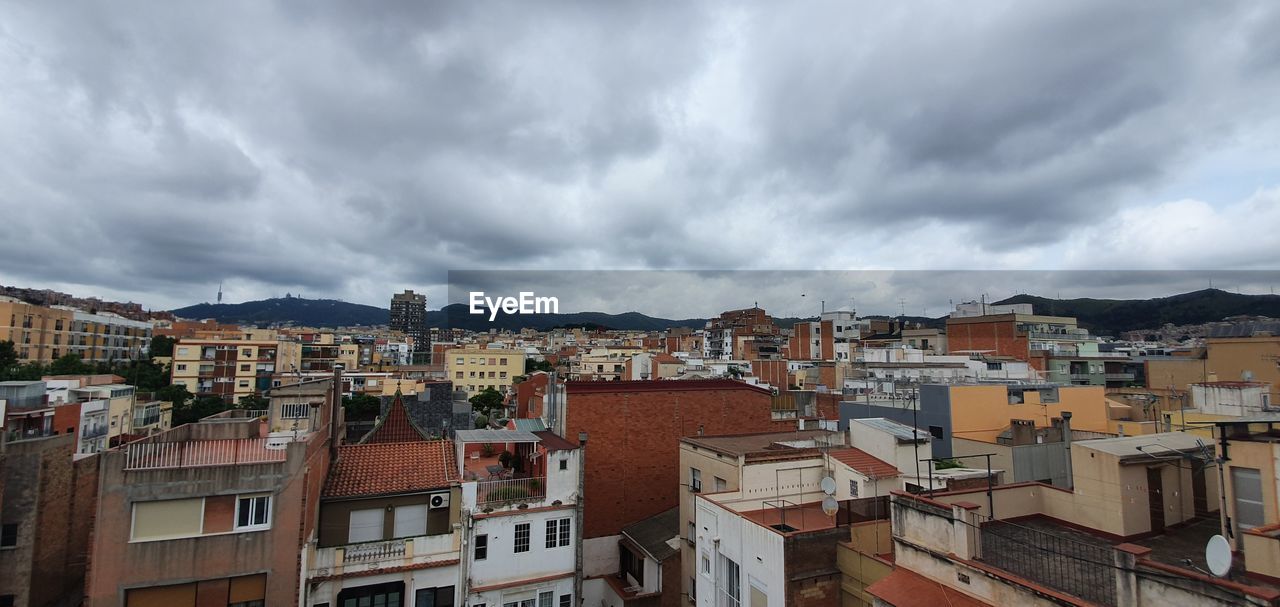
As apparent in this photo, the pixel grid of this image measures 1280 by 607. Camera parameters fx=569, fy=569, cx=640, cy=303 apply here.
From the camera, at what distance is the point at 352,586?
1478cm

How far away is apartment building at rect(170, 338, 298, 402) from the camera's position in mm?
63031

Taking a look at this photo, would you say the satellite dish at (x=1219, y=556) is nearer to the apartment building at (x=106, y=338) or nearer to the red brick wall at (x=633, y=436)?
the red brick wall at (x=633, y=436)

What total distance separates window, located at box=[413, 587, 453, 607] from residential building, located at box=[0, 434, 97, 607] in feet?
35.3

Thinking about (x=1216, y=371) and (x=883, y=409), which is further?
(x=1216, y=371)

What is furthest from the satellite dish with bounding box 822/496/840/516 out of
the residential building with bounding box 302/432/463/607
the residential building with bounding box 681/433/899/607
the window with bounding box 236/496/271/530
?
the window with bounding box 236/496/271/530

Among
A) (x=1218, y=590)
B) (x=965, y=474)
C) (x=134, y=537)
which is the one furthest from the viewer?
(x=965, y=474)

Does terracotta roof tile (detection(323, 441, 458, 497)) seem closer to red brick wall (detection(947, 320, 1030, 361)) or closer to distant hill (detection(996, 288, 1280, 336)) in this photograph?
red brick wall (detection(947, 320, 1030, 361))

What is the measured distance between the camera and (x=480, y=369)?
70.5 meters

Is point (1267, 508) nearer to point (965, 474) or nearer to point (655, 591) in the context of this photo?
point (965, 474)

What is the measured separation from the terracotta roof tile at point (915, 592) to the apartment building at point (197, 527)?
12.9 meters

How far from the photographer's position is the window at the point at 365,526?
15312 mm

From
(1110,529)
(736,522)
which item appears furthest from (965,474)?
(736,522)

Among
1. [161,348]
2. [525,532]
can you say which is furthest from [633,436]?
[161,348]

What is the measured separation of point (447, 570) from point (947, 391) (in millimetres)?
19120
